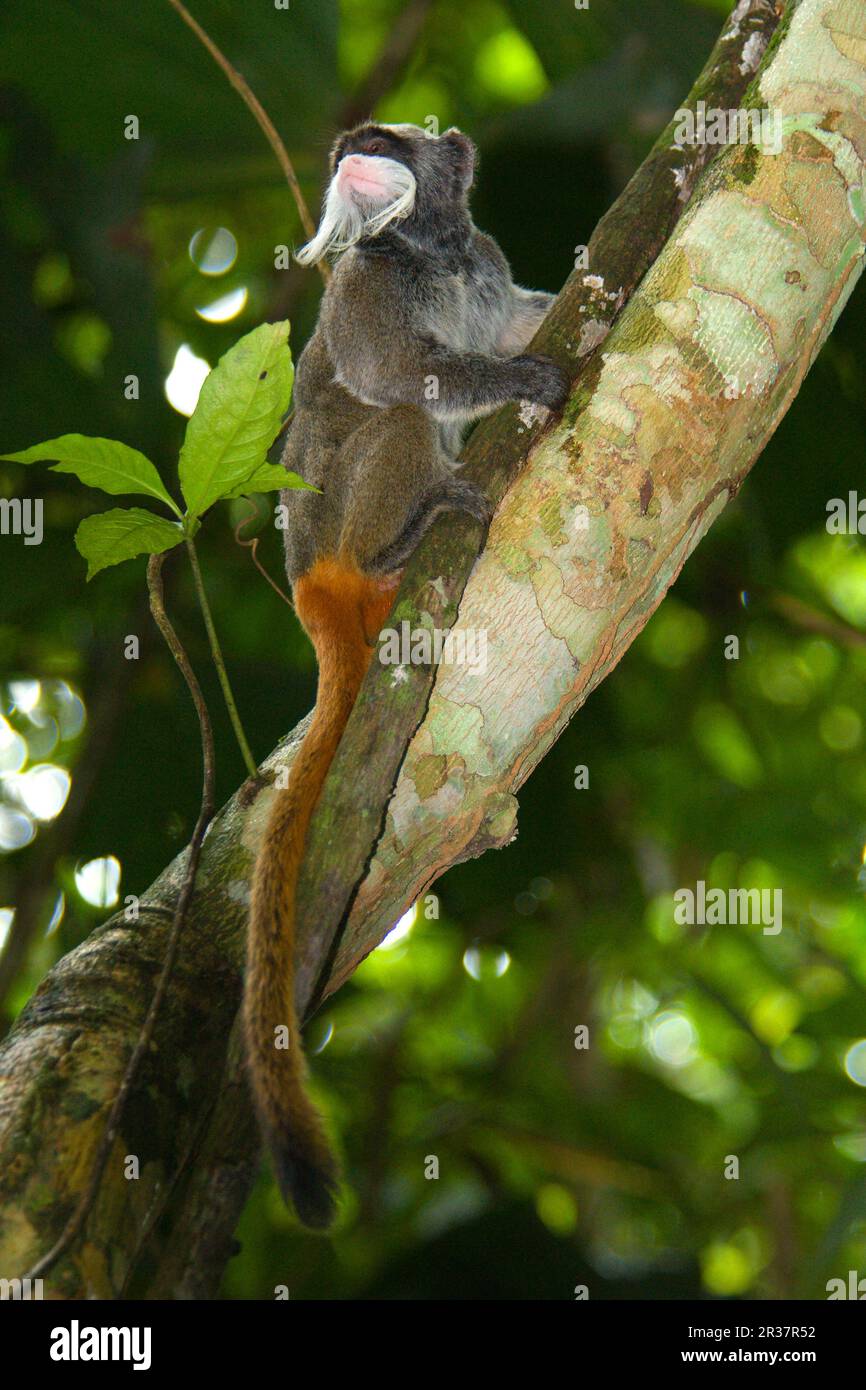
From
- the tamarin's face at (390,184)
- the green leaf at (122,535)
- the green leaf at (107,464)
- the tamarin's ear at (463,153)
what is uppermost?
the tamarin's ear at (463,153)

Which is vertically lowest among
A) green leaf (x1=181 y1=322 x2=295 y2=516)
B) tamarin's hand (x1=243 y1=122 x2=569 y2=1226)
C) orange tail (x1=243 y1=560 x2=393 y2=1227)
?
orange tail (x1=243 y1=560 x2=393 y2=1227)

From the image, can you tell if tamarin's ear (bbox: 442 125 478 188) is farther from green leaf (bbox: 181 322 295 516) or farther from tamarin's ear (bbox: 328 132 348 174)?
green leaf (bbox: 181 322 295 516)

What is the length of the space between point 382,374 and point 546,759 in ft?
5.96

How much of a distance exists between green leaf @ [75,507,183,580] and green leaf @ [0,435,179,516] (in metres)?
0.05

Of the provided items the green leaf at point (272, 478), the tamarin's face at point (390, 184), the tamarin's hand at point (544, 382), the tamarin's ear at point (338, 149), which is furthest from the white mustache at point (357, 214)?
the green leaf at point (272, 478)

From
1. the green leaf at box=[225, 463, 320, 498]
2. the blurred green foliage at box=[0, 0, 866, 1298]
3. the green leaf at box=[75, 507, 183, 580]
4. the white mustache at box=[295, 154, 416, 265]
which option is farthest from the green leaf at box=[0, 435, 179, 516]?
the blurred green foliage at box=[0, 0, 866, 1298]

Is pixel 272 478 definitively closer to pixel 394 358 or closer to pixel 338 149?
pixel 394 358

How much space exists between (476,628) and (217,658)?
21.8 inches

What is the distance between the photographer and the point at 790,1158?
4777 mm

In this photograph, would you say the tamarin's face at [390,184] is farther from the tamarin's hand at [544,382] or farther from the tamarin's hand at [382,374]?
the tamarin's hand at [544,382]

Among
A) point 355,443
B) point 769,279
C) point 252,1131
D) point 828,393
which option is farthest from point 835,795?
point 252,1131

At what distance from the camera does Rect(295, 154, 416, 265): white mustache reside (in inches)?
137

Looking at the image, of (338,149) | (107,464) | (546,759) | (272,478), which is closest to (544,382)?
(272,478)

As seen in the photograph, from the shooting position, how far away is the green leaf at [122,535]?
7.45 ft
